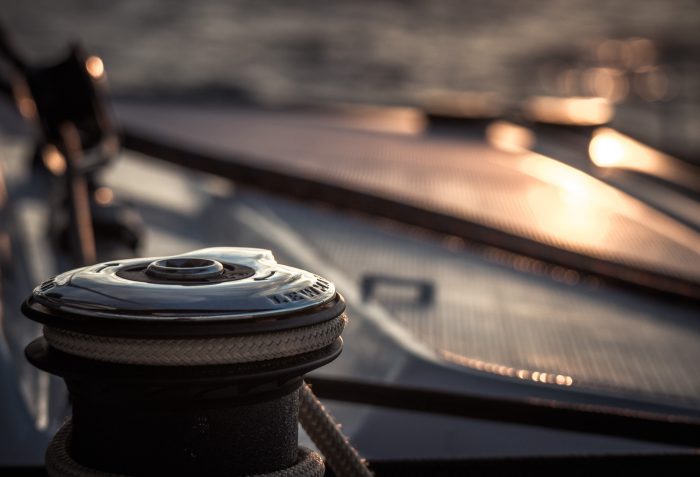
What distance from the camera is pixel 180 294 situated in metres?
0.84

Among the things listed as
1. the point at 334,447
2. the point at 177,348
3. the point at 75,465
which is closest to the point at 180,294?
the point at 177,348

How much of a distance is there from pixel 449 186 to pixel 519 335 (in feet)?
4.92

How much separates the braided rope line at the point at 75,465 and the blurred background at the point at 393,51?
443 centimetres

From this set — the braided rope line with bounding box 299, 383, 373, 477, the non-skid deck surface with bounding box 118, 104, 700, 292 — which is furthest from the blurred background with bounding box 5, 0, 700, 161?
the braided rope line with bounding box 299, 383, 373, 477

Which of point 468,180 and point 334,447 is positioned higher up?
point 334,447

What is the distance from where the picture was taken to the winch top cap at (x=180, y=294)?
82 cm

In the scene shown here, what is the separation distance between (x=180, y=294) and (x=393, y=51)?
25.3 metres

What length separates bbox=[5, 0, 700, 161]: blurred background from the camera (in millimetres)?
8062

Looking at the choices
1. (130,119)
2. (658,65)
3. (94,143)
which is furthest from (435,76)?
(94,143)

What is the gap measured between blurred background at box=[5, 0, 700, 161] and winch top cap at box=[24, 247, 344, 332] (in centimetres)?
444

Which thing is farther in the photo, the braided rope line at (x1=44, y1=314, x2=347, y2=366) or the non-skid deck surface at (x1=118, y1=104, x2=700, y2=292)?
the non-skid deck surface at (x1=118, y1=104, x2=700, y2=292)

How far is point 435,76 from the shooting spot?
22031 mm

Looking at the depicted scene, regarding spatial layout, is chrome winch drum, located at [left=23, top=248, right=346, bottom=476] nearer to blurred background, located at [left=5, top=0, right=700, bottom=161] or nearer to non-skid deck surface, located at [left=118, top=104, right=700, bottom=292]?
non-skid deck surface, located at [left=118, top=104, right=700, bottom=292]

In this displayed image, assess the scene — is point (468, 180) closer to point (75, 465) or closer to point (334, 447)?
point (334, 447)
